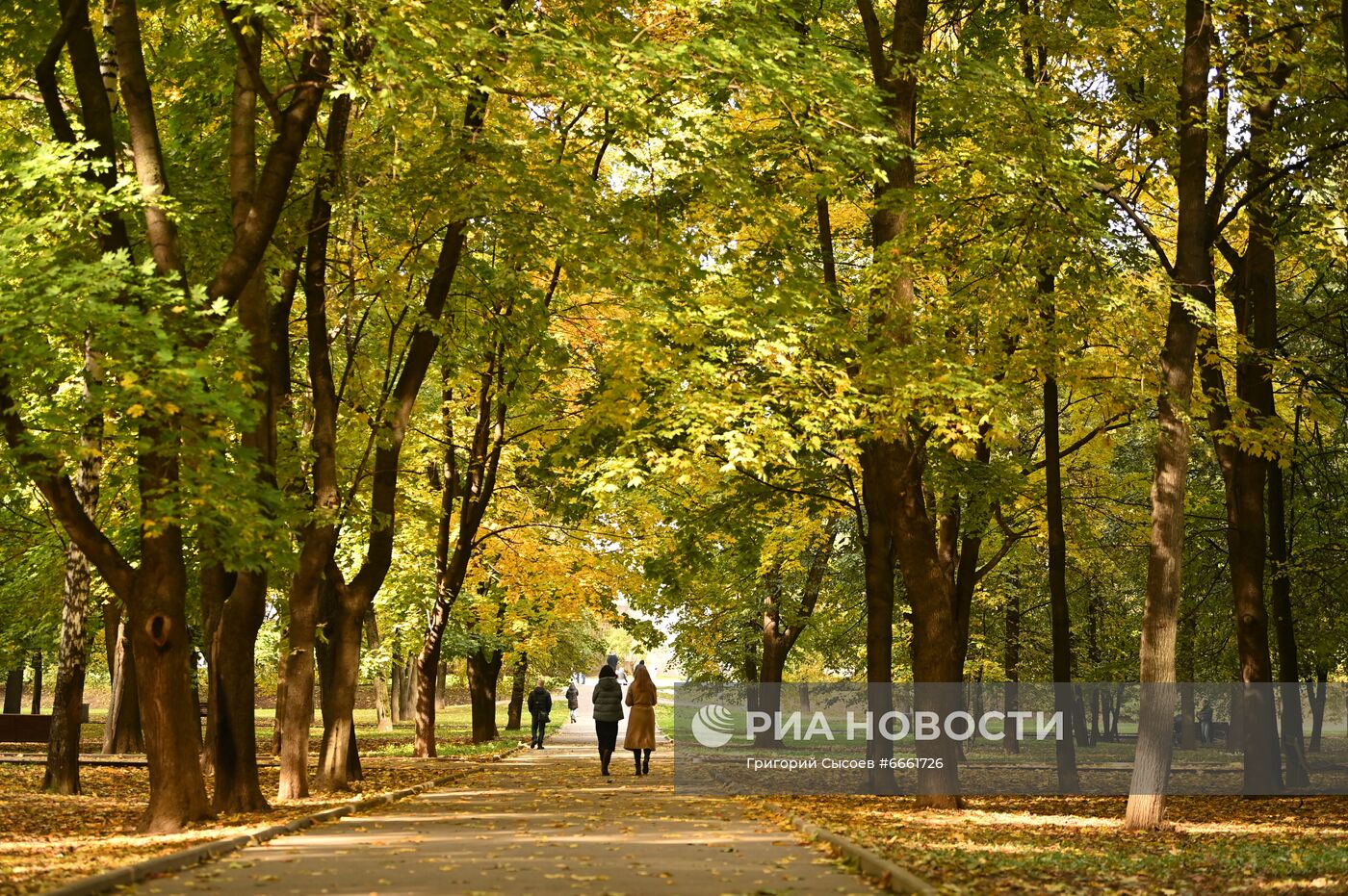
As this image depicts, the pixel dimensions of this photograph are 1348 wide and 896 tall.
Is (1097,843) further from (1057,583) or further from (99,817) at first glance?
(99,817)

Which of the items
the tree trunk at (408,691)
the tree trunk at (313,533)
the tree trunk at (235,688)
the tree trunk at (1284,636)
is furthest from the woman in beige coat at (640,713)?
the tree trunk at (408,691)

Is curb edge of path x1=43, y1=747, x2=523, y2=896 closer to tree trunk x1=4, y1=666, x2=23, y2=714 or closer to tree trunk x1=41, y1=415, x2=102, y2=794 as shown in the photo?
tree trunk x1=41, y1=415, x2=102, y2=794

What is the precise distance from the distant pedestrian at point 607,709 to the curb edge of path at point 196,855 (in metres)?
7.05

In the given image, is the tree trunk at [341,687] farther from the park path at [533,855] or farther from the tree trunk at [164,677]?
the tree trunk at [164,677]

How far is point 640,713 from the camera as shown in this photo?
25.2 m

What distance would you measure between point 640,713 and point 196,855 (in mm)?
14353

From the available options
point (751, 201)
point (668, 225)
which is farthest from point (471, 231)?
point (751, 201)

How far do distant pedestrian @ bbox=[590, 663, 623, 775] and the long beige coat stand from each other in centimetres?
26

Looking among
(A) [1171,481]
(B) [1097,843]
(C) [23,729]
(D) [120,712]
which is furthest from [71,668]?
(C) [23,729]

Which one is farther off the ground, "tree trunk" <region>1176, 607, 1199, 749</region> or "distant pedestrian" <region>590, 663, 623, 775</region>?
"tree trunk" <region>1176, 607, 1199, 749</region>

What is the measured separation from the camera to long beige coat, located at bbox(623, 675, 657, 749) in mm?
24781

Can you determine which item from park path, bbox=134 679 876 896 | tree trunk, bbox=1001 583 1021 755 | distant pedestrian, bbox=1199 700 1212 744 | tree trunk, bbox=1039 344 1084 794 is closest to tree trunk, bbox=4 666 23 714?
tree trunk, bbox=1001 583 1021 755

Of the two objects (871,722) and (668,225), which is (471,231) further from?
(871,722)

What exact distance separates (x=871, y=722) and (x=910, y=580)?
4306mm
